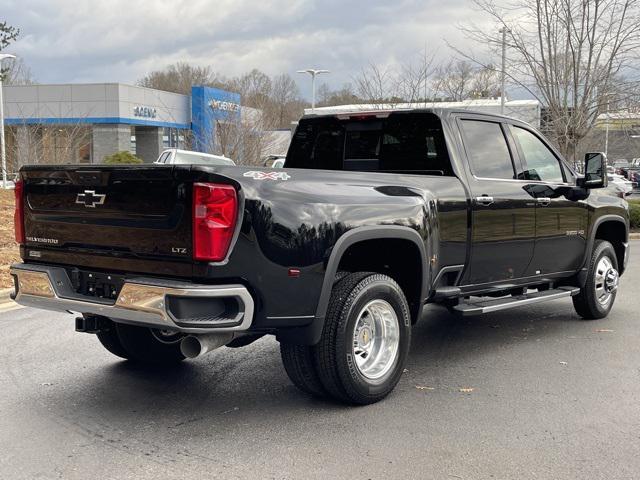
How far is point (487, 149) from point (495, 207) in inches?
22.6

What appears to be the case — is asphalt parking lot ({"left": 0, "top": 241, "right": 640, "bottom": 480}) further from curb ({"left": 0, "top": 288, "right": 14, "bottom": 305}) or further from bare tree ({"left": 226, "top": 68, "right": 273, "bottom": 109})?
bare tree ({"left": 226, "top": 68, "right": 273, "bottom": 109})

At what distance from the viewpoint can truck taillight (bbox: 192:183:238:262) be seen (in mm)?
3859

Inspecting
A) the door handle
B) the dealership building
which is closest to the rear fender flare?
the door handle

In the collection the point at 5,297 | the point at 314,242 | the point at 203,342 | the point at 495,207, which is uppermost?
the point at 495,207

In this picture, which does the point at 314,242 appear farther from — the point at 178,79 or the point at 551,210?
the point at 178,79

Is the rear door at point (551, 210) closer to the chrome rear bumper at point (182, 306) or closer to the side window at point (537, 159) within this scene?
the side window at point (537, 159)

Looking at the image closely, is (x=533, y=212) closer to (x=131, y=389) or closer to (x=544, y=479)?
(x=544, y=479)

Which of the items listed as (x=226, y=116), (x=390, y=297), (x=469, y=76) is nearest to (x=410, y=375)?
(x=390, y=297)

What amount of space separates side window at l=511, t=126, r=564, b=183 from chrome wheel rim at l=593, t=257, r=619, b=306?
1.18 metres

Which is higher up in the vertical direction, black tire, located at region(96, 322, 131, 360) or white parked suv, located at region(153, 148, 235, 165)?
white parked suv, located at region(153, 148, 235, 165)

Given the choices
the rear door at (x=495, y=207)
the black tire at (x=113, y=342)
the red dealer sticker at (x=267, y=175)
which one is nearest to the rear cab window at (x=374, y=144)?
the rear door at (x=495, y=207)

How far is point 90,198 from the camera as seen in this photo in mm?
4363

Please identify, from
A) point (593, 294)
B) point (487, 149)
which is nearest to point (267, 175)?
point (487, 149)

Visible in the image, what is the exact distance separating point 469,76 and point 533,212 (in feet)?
59.4
